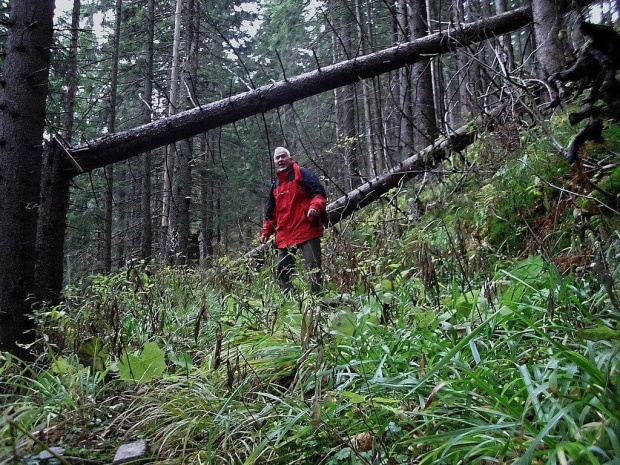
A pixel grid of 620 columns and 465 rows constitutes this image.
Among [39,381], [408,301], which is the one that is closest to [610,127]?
[408,301]

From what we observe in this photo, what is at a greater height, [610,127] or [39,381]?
[610,127]

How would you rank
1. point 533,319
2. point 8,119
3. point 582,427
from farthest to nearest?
point 8,119, point 533,319, point 582,427

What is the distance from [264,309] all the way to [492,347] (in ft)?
6.97

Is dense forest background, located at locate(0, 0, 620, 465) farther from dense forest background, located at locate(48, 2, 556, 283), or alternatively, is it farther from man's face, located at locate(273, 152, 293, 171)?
dense forest background, located at locate(48, 2, 556, 283)

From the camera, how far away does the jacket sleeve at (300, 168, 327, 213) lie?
235 inches

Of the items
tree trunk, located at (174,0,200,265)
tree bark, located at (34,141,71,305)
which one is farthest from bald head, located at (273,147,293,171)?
tree trunk, located at (174,0,200,265)

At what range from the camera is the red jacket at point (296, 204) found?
612 cm

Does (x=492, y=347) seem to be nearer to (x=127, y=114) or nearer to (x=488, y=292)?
(x=488, y=292)

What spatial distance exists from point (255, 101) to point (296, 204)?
161 cm

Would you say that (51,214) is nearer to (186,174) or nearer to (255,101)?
(255,101)

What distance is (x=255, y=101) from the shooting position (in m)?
5.24

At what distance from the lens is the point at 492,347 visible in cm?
226

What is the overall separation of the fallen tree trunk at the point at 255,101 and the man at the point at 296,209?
1.18 m

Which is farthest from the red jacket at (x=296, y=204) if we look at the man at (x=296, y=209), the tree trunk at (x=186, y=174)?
the tree trunk at (x=186, y=174)
